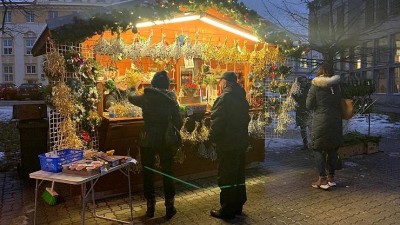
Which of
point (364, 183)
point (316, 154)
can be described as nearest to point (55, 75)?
point (316, 154)

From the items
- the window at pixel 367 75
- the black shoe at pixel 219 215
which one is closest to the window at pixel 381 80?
the window at pixel 367 75

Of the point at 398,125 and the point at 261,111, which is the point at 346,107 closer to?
the point at 261,111

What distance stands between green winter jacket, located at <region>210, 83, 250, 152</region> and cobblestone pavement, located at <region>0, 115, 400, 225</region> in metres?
1.05

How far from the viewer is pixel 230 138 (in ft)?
15.3

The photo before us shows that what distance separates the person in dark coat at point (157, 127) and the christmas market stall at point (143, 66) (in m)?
0.79

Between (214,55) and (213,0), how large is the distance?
1.14 meters

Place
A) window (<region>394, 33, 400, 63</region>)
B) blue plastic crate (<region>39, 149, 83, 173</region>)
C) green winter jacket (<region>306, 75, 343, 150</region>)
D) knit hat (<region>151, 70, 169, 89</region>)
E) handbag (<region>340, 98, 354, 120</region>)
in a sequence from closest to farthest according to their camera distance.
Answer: blue plastic crate (<region>39, 149, 83, 173</region>) → knit hat (<region>151, 70, 169, 89</region>) → green winter jacket (<region>306, 75, 343, 150</region>) → handbag (<region>340, 98, 354, 120</region>) → window (<region>394, 33, 400, 63</region>)

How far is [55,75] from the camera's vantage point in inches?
203

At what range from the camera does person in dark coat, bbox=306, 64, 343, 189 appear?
19.3 feet

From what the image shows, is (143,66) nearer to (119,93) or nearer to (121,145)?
(119,93)

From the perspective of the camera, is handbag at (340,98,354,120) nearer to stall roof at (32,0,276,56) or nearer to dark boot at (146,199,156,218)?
stall roof at (32,0,276,56)

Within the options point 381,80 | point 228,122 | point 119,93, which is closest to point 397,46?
point 381,80

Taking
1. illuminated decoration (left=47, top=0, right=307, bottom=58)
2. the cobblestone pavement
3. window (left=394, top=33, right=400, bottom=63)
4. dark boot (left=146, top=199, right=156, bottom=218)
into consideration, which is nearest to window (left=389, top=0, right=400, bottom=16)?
window (left=394, top=33, right=400, bottom=63)

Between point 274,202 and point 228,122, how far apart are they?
1717 millimetres
